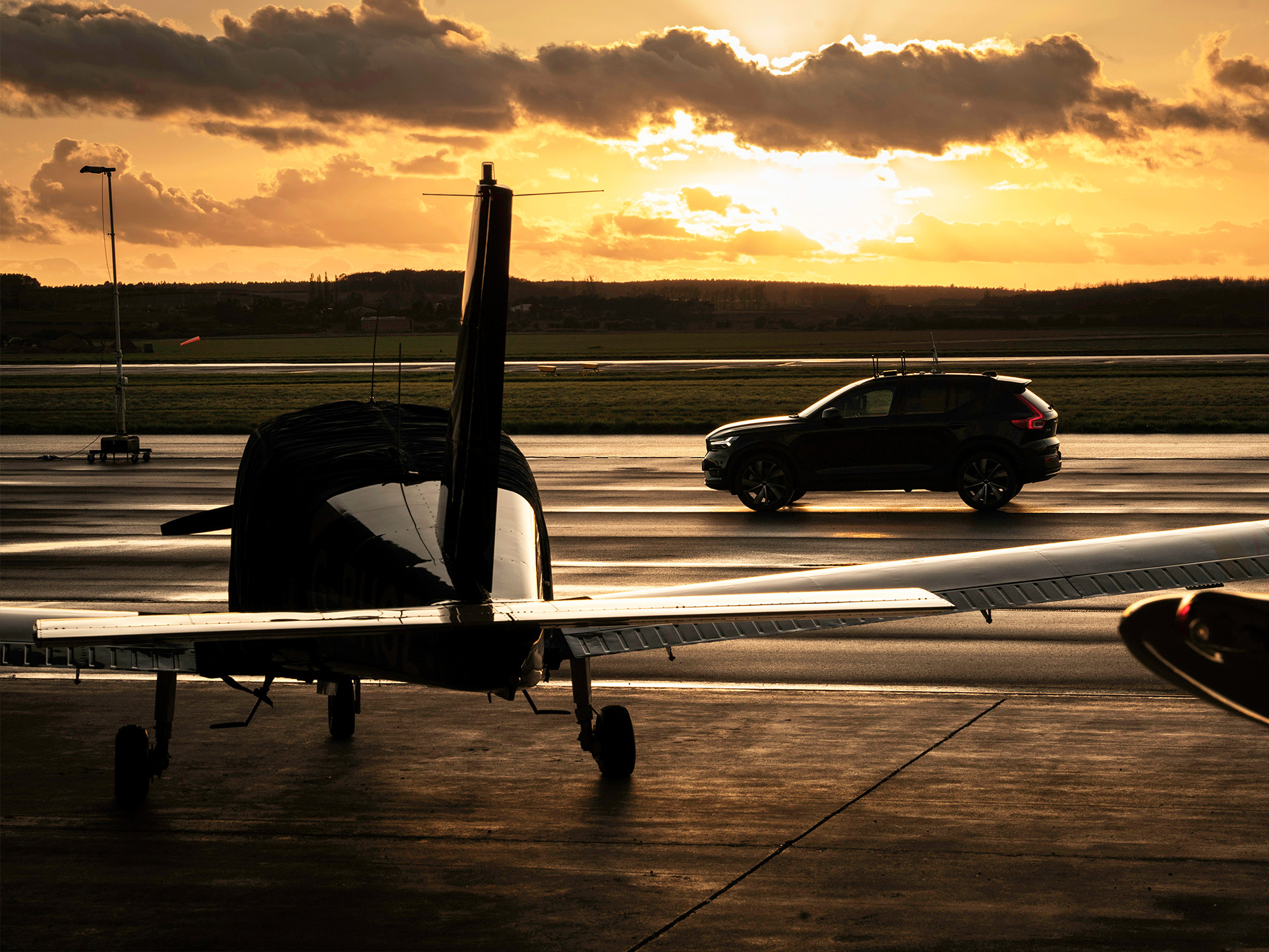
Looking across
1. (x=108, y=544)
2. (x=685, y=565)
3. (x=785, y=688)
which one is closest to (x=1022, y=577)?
(x=785, y=688)

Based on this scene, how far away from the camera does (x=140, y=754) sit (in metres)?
7.71

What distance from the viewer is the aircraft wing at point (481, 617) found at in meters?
4.99

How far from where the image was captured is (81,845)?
704cm

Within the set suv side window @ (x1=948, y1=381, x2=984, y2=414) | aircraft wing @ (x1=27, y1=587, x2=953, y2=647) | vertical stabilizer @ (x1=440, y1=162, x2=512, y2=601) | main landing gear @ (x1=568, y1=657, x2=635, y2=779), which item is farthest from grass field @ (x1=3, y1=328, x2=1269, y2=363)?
aircraft wing @ (x1=27, y1=587, x2=953, y2=647)

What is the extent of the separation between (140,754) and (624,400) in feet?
141

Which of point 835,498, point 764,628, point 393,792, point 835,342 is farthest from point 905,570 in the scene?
point 835,342

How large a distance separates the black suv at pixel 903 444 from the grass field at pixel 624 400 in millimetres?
15044

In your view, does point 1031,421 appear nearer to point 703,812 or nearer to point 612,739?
point 612,739

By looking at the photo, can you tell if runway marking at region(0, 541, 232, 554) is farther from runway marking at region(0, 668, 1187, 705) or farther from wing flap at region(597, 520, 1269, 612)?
wing flap at region(597, 520, 1269, 612)

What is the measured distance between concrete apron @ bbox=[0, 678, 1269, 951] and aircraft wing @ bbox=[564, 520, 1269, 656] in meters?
1.14

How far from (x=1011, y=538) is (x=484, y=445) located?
12822 millimetres

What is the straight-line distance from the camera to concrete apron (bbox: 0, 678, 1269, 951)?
5.92 meters

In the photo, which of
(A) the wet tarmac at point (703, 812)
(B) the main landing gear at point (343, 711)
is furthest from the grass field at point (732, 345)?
(B) the main landing gear at point (343, 711)

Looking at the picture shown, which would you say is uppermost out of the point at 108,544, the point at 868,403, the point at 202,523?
the point at 868,403
